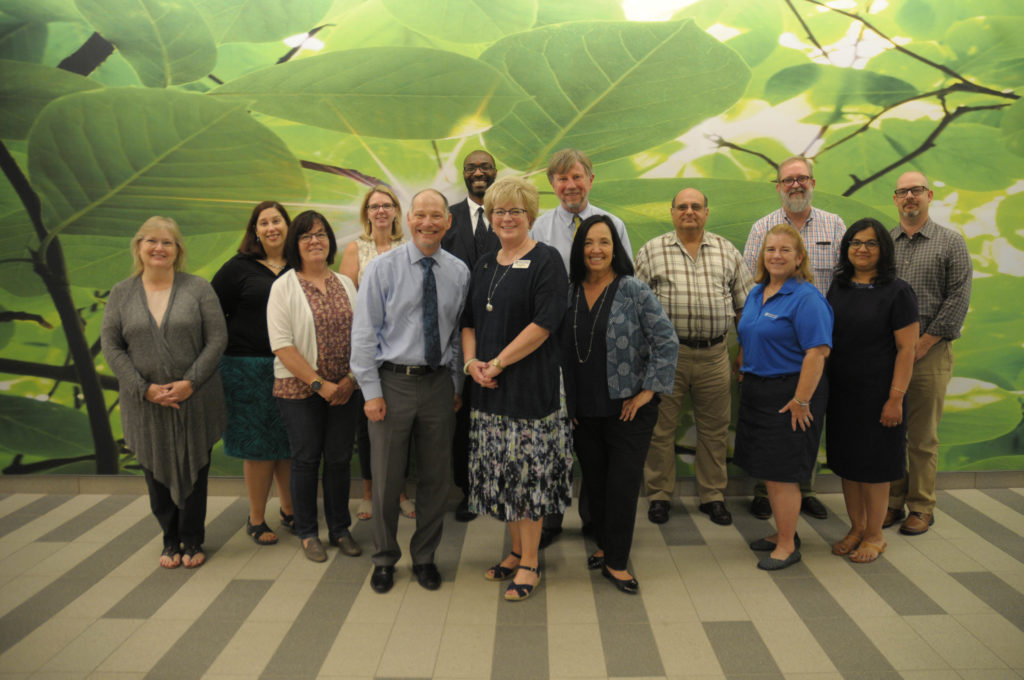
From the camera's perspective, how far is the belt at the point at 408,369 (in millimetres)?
2514

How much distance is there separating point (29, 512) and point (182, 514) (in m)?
1.44

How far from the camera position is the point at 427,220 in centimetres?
244

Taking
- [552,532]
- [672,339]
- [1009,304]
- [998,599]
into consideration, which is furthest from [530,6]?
[998,599]

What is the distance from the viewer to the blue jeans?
2811 millimetres

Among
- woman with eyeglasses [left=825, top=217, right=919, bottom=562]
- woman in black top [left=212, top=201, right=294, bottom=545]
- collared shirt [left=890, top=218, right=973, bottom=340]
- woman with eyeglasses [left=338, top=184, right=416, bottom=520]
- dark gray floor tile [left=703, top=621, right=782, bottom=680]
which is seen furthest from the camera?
woman with eyeglasses [left=338, top=184, right=416, bottom=520]

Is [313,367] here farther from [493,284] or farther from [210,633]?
[210,633]

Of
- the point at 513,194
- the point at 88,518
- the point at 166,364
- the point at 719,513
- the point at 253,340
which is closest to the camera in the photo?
the point at 513,194

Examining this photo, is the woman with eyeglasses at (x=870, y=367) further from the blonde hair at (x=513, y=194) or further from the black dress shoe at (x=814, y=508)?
the blonde hair at (x=513, y=194)

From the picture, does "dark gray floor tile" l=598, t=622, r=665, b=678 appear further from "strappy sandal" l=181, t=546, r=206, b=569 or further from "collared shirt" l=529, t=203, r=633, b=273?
"strappy sandal" l=181, t=546, r=206, b=569

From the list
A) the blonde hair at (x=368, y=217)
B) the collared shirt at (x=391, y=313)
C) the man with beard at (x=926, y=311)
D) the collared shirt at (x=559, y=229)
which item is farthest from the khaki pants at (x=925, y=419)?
the blonde hair at (x=368, y=217)

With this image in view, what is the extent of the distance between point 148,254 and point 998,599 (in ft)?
12.8

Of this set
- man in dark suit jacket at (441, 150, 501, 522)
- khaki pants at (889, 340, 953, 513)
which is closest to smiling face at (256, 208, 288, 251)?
man in dark suit jacket at (441, 150, 501, 522)

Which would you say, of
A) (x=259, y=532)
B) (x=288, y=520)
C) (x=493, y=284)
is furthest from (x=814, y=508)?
(x=259, y=532)

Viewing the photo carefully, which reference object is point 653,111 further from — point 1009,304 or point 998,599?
point 998,599
